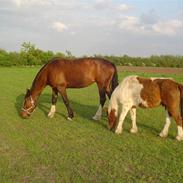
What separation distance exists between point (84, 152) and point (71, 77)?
4187 millimetres

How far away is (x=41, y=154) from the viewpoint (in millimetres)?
6609

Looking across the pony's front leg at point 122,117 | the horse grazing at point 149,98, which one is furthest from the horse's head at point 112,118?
the pony's front leg at point 122,117

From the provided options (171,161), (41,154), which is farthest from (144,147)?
(41,154)

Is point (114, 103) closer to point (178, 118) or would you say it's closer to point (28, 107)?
point (178, 118)

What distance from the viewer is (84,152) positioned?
670 centimetres

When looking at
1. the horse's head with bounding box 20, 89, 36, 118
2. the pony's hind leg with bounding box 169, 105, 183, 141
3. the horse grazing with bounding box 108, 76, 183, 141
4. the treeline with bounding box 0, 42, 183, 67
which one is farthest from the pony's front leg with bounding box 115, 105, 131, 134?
the treeline with bounding box 0, 42, 183, 67

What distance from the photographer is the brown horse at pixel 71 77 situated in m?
10.4

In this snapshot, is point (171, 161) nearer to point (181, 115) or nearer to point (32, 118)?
point (181, 115)

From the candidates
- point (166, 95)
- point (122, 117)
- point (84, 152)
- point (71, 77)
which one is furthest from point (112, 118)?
point (71, 77)

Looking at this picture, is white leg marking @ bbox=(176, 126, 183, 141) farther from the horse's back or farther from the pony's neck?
the horse's back

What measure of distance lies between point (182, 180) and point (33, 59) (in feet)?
187

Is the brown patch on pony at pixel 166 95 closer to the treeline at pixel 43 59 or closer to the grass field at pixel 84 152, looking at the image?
the grass field at pixel 84 152

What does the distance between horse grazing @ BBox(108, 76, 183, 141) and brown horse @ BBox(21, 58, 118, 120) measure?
6.92 feet

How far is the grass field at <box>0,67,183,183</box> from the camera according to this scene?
5.41 m
